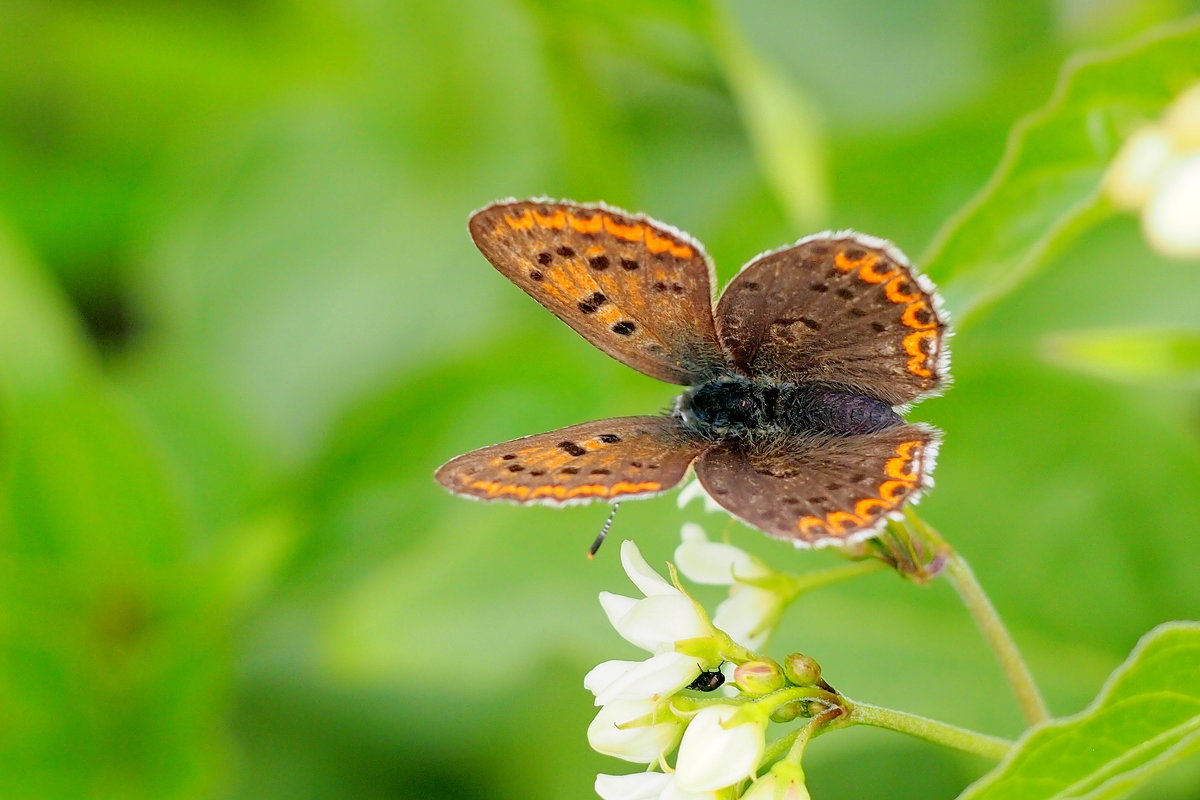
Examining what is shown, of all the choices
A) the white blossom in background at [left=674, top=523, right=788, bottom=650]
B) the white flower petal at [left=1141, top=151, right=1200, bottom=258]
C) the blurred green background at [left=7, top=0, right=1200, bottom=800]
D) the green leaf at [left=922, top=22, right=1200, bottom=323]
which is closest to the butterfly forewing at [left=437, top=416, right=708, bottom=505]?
the white blossom in background at [left=674, top=523, right=788, bottom=650]

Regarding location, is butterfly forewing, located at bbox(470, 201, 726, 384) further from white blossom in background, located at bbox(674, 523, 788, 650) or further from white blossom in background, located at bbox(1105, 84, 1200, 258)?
white blossom in background, located at bbox(1105, 84, 1200, 258)

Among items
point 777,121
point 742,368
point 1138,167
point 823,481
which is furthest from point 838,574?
point 777,121

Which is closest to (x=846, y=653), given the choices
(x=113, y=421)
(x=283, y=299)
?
(x=113, y=421)

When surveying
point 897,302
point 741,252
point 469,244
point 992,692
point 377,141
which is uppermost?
point 377,141

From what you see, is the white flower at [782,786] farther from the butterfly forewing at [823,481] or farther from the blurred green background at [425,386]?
the blurred green background at [425,386]

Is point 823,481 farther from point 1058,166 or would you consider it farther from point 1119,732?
point 1058,166

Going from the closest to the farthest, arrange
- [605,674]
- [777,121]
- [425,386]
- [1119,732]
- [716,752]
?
[1119,732] → [716,752] → [605,674] → [777,121] → [425,386]

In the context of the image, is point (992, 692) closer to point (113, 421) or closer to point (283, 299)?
point (113, 421)
